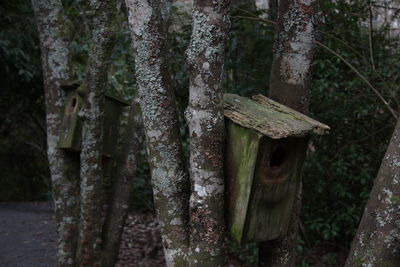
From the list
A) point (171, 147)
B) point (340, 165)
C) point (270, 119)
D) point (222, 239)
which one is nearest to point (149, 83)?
point (171, 147)

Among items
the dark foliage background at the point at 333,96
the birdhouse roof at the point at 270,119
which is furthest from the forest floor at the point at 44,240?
the birdhouse roof at the point at 270,119

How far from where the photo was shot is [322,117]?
5320mm

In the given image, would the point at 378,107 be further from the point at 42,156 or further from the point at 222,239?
the point at 42,156

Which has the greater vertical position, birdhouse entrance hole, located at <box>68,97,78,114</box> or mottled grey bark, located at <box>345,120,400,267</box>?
birdhouse entrance hole, located at <box>68,97,78,114</box>

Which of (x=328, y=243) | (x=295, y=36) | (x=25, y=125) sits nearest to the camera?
(x=295, y=36)

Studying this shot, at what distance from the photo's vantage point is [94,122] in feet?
11.4

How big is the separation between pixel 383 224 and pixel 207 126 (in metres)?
0.91

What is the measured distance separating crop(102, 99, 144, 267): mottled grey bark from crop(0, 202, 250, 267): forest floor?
4.21ft

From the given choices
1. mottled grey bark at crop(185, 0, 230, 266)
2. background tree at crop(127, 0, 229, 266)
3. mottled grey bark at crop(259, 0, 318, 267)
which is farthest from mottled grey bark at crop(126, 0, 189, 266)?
mottled grey bark at crop(259, 0, 318, 267)

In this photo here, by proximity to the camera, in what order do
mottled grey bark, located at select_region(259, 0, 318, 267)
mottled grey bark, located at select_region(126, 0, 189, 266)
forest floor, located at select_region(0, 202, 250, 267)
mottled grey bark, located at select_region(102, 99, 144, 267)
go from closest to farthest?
mottled grey bark, located at select_region(126, 0, 189, 266) < mottled grey bark, located at select_region(259, 0, 318, 267) < mottled grey bark, located at select_region(102, 99, 144, 267) < forest floor, located at select_region(0, 202, 250, 267)

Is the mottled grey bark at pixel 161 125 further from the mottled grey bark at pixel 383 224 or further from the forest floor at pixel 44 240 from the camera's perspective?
the forest floor at pixel 44 240

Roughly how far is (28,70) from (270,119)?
24.3ft

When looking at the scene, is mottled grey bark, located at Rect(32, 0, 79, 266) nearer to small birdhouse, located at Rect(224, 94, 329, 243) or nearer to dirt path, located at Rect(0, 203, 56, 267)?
small birdhouse, located at Rect(224, 94, 329, 243)

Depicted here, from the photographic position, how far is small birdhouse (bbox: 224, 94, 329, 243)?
81.9 inches
